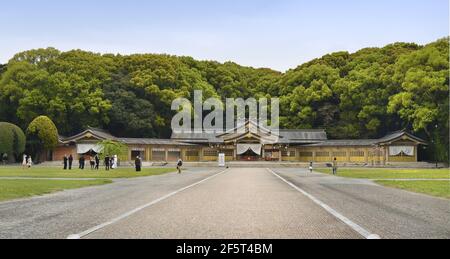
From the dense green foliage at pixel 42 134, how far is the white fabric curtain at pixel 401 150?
39970 millimetres

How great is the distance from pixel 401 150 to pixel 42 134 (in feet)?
138

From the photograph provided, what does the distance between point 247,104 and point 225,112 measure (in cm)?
466

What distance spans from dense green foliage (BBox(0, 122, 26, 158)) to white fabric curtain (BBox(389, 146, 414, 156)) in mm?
42971

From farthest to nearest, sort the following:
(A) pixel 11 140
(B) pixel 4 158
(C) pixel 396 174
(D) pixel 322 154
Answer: (D) pixel 322 154, (B) pixel 4 158, (A) pixel 11 140, (C) pixel 396 174

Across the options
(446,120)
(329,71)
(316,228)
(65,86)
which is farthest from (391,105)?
(316,228)

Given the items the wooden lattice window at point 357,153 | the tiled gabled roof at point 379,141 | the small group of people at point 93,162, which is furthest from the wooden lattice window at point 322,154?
the small group of people at point 93,162

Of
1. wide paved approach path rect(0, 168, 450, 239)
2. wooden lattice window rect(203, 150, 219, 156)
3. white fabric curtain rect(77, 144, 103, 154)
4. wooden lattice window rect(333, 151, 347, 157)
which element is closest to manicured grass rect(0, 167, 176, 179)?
wide paved approach path rect(0, 168, 450, 239)

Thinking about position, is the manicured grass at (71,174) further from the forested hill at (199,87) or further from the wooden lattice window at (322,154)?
the wooden lattice window at (322,154)

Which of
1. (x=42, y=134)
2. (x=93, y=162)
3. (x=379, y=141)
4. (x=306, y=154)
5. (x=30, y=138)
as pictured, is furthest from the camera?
(x=306, y=154)

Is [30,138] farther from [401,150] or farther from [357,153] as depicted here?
[401,150]

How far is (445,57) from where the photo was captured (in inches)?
2271

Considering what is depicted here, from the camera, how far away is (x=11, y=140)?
183 feet

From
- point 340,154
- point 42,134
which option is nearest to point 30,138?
point 42,134
